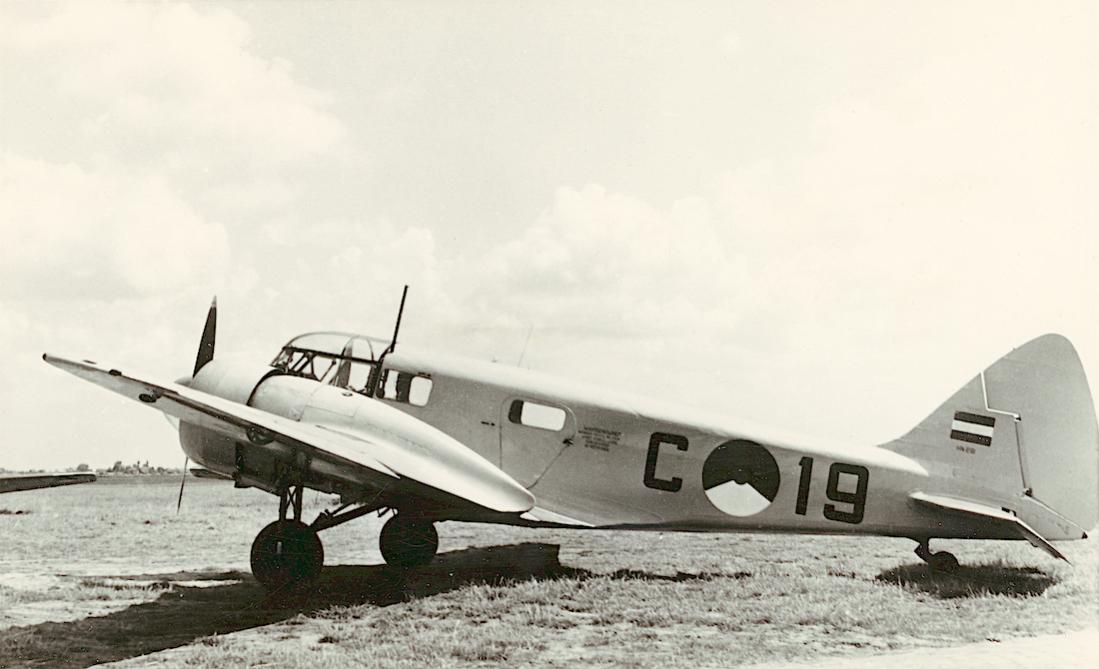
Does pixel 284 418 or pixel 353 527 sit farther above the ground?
pixel 284 418

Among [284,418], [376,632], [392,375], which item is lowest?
[376,632]

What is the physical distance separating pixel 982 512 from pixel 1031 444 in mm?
809

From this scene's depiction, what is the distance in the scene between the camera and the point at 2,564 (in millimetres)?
7473

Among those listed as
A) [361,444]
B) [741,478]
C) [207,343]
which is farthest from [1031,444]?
[207,343]

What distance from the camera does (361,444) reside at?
642 centimetres

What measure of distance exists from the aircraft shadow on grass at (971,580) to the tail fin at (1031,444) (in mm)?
497

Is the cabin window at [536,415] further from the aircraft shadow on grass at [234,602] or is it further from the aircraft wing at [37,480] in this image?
the aircraft wing at [37,480]

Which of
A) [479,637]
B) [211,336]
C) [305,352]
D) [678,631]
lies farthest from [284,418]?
[678,631]

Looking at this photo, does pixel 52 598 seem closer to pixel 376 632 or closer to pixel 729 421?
pixel 376 632

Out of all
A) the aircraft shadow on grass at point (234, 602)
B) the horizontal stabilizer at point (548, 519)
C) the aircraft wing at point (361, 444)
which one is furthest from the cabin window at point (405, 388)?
the aircraft shadow on grass at point (234, 602)

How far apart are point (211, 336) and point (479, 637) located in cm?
406

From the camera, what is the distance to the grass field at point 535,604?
16.1 ft

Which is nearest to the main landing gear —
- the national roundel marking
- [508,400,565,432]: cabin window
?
[508,400,565,432]: cabin window

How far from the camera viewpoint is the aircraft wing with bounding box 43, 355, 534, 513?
5.13 m
